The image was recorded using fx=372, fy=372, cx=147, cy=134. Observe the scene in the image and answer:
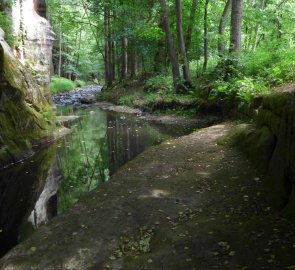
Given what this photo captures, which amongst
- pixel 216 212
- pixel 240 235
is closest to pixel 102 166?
pixel 216 212

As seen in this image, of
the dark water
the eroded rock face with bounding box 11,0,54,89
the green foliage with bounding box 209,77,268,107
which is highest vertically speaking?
the eroded rock face with bounding box 11,0,54,89

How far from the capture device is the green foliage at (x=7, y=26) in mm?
14252

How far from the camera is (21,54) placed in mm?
16250

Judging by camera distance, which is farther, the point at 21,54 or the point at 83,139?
the point at 21,54

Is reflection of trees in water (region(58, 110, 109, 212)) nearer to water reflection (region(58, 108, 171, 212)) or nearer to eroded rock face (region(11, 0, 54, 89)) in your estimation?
water reflection (region(58, 108, 171, 212))

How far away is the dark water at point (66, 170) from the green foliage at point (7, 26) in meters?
4.54

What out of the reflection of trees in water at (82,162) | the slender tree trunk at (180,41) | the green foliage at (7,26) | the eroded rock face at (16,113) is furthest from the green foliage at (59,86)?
the eroded rock face at (16,113)

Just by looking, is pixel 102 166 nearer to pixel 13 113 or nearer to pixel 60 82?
pixel 13 113

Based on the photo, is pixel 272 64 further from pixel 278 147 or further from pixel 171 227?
pixel 171 227

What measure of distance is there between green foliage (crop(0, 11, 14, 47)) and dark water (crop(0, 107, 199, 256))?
179 inches

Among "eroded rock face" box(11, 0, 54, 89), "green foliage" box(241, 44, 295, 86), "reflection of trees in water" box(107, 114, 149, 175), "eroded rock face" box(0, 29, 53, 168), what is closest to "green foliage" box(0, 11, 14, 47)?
"eroded rock face" box(11, 0, 54, 89)

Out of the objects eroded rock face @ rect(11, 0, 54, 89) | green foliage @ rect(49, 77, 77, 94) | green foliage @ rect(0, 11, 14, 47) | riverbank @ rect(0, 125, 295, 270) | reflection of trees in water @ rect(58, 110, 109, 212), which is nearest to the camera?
riverbank @ rect(0, 125, 295, 270)

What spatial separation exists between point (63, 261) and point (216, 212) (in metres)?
2.81

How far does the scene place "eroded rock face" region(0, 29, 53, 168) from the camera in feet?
39.2
